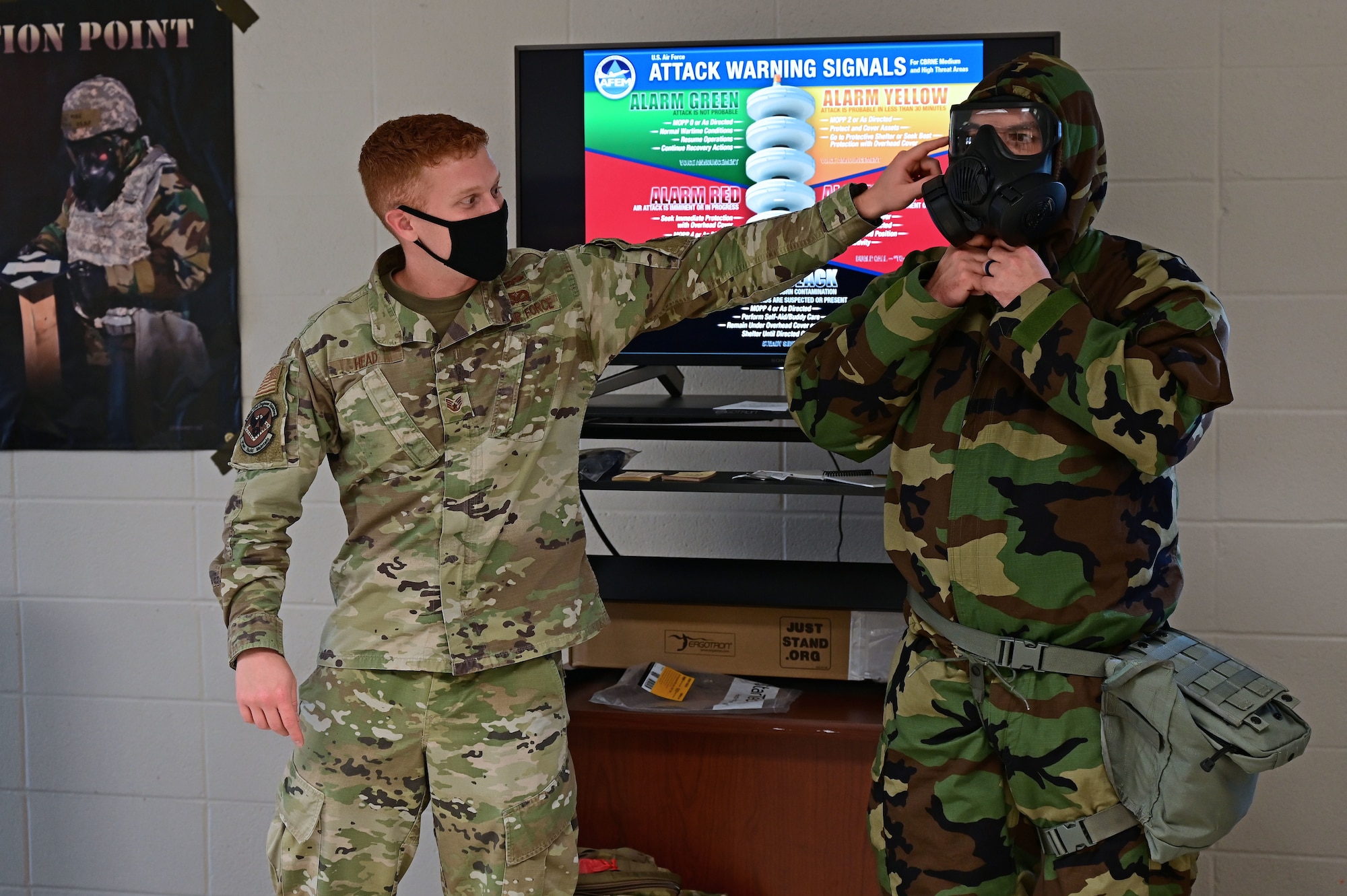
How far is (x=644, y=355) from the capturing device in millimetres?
2250

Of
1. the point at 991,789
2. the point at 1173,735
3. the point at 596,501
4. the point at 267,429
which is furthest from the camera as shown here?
the point at 596,501

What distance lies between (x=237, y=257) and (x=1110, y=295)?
1.99 meters

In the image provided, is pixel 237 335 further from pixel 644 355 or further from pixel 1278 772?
pixel 1278 772

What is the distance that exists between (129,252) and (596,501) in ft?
4.01

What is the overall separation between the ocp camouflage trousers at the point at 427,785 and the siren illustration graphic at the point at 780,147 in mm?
1007

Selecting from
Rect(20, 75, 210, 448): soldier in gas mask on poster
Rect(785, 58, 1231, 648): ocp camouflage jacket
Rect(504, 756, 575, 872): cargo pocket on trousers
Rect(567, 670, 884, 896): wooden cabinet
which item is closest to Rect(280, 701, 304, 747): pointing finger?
Rect(504, 756, 575, 872): cargo pocket on trousers

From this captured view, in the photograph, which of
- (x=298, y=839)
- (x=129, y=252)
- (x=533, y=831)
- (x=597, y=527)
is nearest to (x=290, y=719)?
(x=298, y=839)

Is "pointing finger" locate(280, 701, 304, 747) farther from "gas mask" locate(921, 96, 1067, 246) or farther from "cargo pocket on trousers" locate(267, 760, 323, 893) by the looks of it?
"gas mask" locate(921, 96, 1067, 246)

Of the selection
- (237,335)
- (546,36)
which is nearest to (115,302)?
(237,335)

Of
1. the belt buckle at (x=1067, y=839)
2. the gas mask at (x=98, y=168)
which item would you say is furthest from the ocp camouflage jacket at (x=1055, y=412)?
the gas mask at (x=98, y=168)

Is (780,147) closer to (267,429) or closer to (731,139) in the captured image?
(731,139)

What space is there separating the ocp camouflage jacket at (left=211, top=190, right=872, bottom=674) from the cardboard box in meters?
0.40

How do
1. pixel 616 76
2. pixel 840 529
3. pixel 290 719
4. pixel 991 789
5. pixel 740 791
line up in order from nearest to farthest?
pixel 991 789 < pixel 290 719 < pixel 740 791 < pixel 616 76 < pixel 840 529

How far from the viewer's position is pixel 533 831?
168 cm
